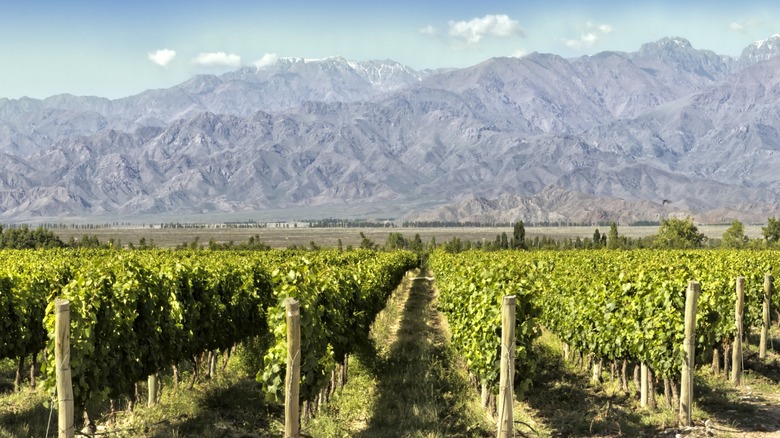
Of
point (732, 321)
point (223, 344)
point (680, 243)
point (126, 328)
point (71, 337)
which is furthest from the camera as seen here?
point (680, 243)

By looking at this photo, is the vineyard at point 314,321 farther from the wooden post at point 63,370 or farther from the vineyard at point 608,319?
the wooden post at point 63,370

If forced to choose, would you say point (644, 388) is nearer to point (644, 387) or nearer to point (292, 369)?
point (644, 387)

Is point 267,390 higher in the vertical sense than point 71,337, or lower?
lower

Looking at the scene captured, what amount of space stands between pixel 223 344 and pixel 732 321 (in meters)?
14.0

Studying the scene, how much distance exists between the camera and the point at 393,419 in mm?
14672

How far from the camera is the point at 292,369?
11328mm

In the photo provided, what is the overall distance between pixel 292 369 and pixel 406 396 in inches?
235

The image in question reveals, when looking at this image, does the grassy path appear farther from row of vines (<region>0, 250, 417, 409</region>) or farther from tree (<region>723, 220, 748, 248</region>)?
tree (<region>723, 220, 748, 248</region>)

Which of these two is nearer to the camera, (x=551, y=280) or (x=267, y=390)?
(x=267, y=390)

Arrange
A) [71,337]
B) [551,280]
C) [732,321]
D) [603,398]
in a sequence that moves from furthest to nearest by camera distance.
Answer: [551,280] < [732,321] < [603,398] < [71,337]

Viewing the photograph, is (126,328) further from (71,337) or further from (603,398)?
(603,398)

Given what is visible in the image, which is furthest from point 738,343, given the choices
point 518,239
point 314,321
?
point 518,239

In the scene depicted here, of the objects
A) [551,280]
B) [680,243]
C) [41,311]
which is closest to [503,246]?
[680,243]

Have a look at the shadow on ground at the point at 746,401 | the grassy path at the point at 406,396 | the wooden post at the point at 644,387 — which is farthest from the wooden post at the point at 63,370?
the shadow on ground at the point at 746,401
